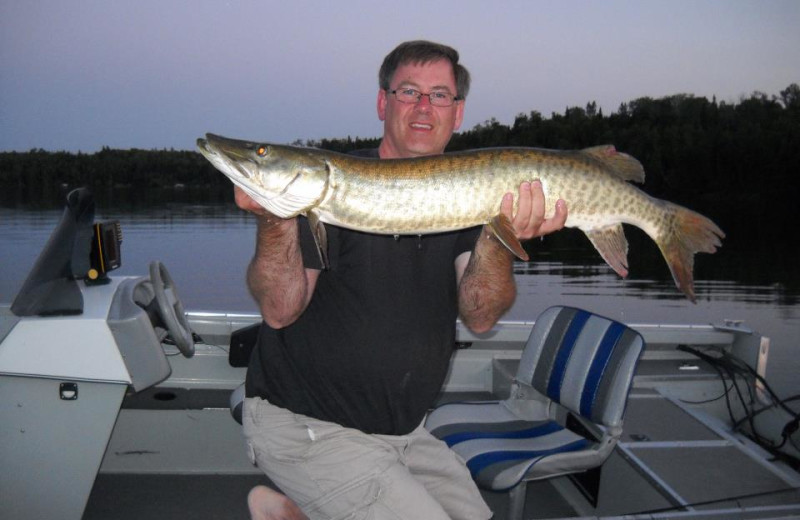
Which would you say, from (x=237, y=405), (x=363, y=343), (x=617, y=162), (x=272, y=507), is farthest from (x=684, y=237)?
(x=237, y=405)

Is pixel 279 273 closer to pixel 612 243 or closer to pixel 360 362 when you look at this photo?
pixel 360 362

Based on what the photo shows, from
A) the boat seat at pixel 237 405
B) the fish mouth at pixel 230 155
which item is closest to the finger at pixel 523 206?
the fish mouth at pixel 230 155

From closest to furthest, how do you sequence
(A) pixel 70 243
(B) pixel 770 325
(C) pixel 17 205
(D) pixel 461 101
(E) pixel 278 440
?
(E) pixel 278 440 < (D) pixel 461 101 < (A) pixel 70 243 < (B) pixel 770 325 < (C) pixel 17 205

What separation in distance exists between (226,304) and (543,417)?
12.8 m

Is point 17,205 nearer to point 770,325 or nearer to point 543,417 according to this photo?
point 770,325

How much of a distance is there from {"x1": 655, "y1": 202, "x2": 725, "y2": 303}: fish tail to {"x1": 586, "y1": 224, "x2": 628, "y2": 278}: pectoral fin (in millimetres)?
153

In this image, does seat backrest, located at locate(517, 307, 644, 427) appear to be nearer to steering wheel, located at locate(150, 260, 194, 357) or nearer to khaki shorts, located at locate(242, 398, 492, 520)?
khaki shorts, located at locate(242, 398, 492, 520)

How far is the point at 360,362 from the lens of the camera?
2514mm

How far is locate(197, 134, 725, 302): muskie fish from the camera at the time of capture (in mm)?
2539

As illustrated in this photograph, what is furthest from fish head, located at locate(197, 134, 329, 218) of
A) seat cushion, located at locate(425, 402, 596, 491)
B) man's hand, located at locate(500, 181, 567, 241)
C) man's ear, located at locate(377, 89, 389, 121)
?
seat cushion, located at locate(425, 402, 596, 491)

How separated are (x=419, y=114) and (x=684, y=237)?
1249 millimetres

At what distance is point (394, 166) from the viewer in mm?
2635

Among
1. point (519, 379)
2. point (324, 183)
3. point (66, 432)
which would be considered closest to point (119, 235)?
point (66, 432)

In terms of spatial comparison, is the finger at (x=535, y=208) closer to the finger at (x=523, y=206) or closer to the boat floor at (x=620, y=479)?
the finger at (x=523, y=206)
